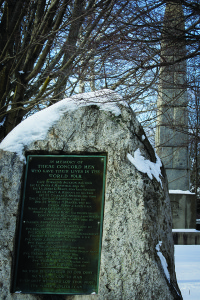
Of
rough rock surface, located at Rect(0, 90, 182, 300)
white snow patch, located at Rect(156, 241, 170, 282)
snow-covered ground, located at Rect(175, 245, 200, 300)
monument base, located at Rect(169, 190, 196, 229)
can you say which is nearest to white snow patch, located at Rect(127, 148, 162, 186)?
A: rough rock surface, located at Rect(0, 90, 182, 300)

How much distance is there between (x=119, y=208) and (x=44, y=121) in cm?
114

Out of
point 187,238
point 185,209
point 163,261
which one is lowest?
point 187,238

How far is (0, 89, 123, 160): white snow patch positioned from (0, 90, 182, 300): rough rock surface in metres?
0.05

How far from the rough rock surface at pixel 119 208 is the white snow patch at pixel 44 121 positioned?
5 centimetres

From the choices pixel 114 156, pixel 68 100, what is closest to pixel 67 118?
pixel 68 100

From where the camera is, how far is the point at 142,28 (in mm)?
3686

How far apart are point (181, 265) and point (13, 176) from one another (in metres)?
3.20

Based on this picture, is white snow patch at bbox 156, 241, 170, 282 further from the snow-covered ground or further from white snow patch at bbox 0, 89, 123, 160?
white snow patch at bbox 0, 89, 123, 160

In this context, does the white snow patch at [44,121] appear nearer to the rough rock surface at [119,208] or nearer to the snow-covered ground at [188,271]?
the rough rock surface at [119,208]

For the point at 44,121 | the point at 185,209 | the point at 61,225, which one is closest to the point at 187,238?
the point at 185,209

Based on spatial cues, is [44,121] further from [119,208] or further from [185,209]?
[185,209]

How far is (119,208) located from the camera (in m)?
2.79

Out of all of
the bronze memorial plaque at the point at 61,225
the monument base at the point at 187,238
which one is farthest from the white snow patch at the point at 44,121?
the monument base at the point at 187,238

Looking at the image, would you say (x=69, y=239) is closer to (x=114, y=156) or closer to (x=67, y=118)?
(x=114, y=156)
